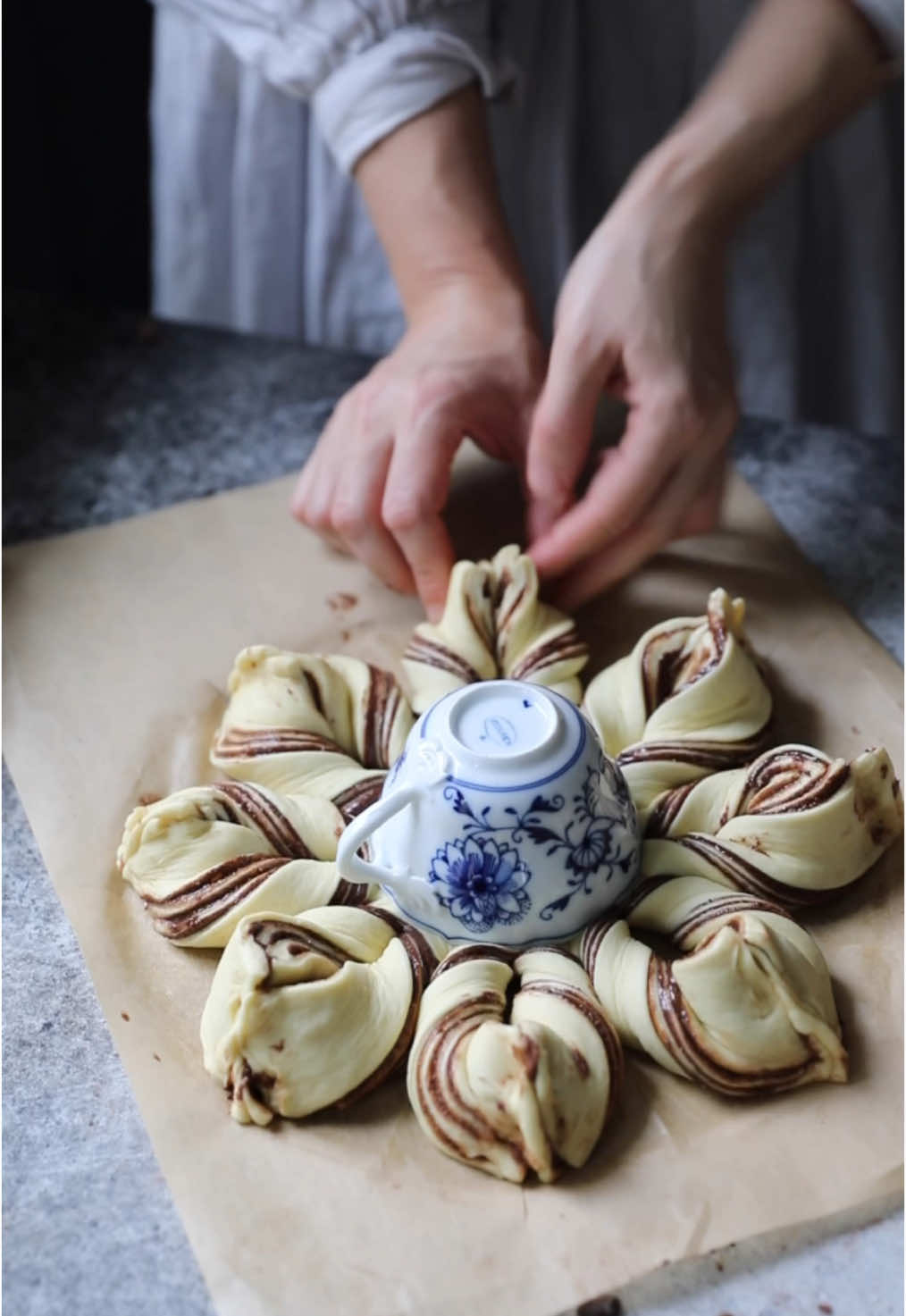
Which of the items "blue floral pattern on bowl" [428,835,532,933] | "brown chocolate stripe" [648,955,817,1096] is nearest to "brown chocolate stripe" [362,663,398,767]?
"blue floral pattern on bowl" [428,835,532,933]

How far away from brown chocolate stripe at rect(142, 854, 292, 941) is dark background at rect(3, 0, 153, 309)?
1027 mm

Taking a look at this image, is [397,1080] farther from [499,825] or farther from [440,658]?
[440,658]

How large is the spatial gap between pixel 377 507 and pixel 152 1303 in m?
0.75

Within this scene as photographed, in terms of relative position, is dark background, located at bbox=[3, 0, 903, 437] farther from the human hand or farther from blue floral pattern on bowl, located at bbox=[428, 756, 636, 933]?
blue floral pattern on bowl, located at bbox=[428, 756, 636, 933]

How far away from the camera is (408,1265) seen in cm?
92

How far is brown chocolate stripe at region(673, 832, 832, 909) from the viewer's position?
110cm

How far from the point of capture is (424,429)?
1.39 meters

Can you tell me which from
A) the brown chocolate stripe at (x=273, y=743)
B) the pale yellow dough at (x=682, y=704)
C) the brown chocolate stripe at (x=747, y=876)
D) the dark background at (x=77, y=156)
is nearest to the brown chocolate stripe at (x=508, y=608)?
the pale yellow dough at (x=682, y=704)

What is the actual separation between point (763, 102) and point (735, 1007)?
2.84 feet

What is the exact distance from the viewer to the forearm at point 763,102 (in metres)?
1.37

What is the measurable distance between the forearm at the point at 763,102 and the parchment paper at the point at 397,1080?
1.13ft

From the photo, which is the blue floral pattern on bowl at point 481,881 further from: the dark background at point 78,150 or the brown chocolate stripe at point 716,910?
the dark background at point 78,150

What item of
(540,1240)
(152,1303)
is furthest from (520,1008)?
(152,1303)

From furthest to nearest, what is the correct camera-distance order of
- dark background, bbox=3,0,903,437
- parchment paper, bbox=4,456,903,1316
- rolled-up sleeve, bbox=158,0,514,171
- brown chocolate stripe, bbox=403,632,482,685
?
dark background, bbox=3,0,903,437, rolled-up sleeve, bbox=158,0,514,171, brown chocolate stripe, bbox=403,632,482,685, parchment paper, bbox=4,456,903,1316
